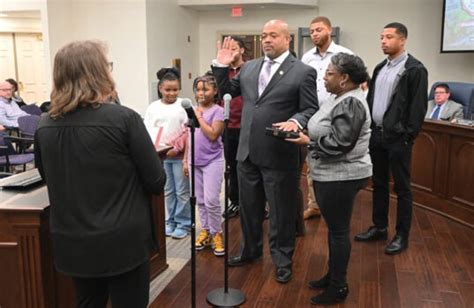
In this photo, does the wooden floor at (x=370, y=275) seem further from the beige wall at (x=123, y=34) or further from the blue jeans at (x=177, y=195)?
the beige wall at (x=123, y=34)

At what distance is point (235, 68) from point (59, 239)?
7.65 feet

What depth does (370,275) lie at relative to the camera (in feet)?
10.4

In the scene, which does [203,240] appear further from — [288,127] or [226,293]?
[288,127]

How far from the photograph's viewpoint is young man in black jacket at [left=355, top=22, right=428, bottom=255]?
327 cm

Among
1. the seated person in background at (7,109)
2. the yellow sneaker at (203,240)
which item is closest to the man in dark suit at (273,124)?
the yellow sneaker at (203,240)

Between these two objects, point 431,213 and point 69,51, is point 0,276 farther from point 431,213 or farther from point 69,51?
point 431,213

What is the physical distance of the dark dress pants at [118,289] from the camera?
69.7 inches

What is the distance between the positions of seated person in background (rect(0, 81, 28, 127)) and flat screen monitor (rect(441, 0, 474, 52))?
6167 mm

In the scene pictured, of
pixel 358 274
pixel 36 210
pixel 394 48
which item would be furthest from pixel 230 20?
pixel 36 210

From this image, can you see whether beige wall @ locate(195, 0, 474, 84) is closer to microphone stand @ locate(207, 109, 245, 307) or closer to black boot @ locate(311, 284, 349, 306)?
black boot @ locate(311, 284, 349, 306)

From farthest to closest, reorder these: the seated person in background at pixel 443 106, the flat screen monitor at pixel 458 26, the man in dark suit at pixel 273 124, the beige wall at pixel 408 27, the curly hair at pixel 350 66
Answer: the beige wall at pixel 408 27, the flat screen monitor at pixel 458 26, the seated person in background at pixel 443 106, the man in dark suit at pixel 273 124, the curly hair at pixel 350 66

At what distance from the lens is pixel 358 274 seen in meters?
3.17

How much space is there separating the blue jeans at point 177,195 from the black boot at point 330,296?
135cm

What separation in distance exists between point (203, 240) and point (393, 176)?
4.81ft
